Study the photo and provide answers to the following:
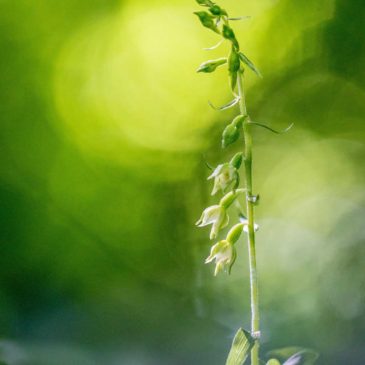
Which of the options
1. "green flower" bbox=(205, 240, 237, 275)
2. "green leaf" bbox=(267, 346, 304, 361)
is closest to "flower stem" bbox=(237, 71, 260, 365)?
"green flower" bbox=(205, 240, 237, 275)

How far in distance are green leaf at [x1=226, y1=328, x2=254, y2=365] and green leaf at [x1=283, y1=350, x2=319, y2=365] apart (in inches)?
5.9

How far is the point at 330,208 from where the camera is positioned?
3.76 m

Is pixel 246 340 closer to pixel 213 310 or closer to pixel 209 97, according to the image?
pixel 213 310

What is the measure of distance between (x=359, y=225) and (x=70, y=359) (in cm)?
215

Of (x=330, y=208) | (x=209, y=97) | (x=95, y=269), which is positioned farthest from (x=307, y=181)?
(x=95, y=269)

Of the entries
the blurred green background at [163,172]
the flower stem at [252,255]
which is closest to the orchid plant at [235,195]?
the flower stem at [252,255]

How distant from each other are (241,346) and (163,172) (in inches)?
93.7

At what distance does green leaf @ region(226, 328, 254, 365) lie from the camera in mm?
1162

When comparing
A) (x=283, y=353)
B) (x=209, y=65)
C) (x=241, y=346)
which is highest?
(x=209, y=65)

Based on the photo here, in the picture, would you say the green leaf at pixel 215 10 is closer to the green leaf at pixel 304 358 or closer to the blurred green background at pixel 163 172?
the green leaf at pixel 304 358

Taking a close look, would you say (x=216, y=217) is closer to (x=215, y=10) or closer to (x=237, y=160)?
(x=237, y=160)

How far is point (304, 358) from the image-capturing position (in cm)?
126

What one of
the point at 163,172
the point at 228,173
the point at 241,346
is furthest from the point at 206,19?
the point at 163,172

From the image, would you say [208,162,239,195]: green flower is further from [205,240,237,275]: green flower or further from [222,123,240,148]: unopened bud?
[205,240,237,275]: green flower
